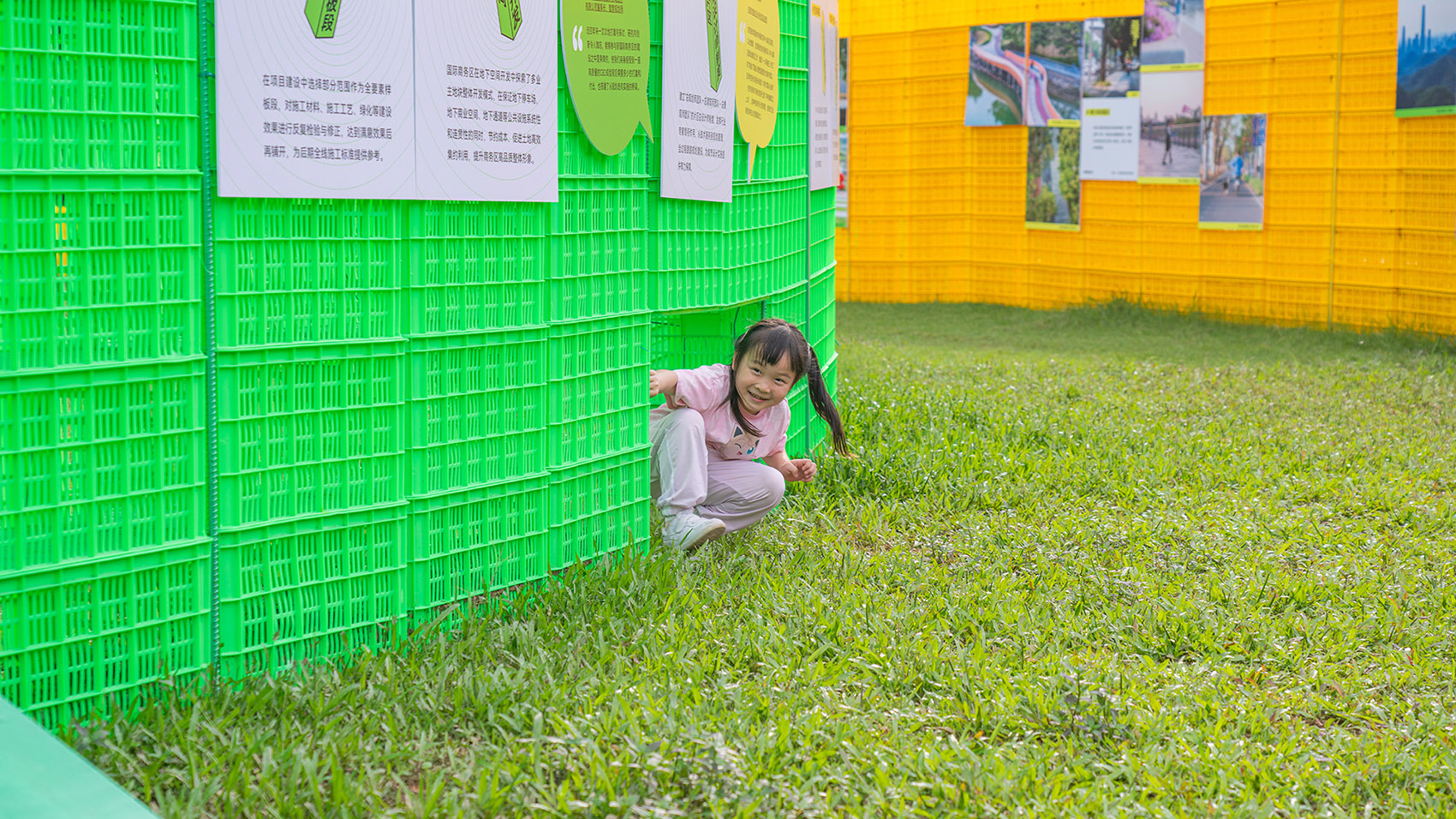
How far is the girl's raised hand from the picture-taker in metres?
4.50

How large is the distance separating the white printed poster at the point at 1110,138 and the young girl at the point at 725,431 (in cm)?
714

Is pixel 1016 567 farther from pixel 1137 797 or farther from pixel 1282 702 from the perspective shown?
pixel 1137 797

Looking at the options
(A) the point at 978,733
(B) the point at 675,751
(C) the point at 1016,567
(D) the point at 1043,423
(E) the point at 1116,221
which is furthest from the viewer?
(E) the point at 1116,221

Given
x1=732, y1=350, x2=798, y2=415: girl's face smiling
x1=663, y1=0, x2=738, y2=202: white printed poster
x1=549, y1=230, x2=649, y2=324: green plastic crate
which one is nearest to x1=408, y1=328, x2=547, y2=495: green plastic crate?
x1=549, y1=230, x2=649, y2=324: green plastic crate

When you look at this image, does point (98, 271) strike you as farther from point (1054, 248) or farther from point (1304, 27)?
point (1054, 248)

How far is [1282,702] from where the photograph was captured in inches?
121

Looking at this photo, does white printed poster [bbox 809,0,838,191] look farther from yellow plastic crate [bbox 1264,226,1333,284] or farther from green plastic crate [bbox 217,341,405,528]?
yellow plastic crate [bbox 1264,226,1333,284]

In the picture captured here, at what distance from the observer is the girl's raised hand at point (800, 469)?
4.50 metres

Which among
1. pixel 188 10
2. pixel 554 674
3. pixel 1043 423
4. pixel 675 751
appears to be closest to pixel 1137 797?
pixel 675 751

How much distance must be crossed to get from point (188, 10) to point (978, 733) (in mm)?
2291

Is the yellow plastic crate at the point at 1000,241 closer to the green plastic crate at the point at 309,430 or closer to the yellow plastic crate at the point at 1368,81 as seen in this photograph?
the yellow plastic crate at the point at 1368,81

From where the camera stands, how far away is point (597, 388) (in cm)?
371

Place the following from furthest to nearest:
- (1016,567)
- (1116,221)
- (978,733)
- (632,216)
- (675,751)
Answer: (1116,221) < (1016,567) < (632,216) < (978,733) < (675,751)

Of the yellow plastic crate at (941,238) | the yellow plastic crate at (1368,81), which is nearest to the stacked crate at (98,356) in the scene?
the yellow plastic crate at (1368,81)
